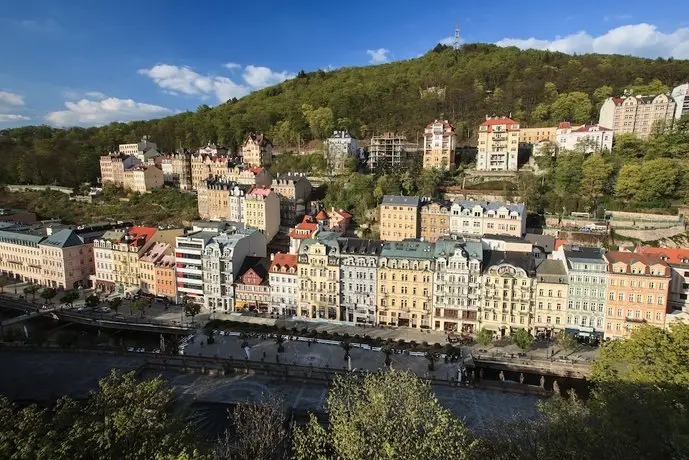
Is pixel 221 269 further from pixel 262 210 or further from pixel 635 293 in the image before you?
pixel 635 293

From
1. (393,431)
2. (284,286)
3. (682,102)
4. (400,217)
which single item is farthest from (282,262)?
(682,102)

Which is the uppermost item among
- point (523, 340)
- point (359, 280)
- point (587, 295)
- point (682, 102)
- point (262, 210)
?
point (682, 102)

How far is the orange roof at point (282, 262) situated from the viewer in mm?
53156

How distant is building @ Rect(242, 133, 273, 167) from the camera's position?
9931 centimetres

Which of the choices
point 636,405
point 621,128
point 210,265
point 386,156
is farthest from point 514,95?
point 636,405

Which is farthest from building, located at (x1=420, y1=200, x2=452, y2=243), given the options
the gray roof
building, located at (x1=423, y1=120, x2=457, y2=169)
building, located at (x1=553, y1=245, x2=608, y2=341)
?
building, located at (x1=553, y1=245, x2=608, y2=341)

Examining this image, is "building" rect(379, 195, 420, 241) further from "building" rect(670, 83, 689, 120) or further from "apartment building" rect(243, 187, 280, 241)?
"building" rect(670, 83, 689, 120)

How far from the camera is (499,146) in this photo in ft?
271

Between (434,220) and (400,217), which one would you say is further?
(400,217)

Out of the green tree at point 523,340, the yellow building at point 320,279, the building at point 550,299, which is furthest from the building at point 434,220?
the green tree at point 523,340

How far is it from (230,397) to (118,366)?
1293 centimetres

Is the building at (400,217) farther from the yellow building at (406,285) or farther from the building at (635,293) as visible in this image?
the building at (635,293)

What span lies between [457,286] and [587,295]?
12.7 metres

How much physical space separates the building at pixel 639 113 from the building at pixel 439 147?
31305 millimetres
